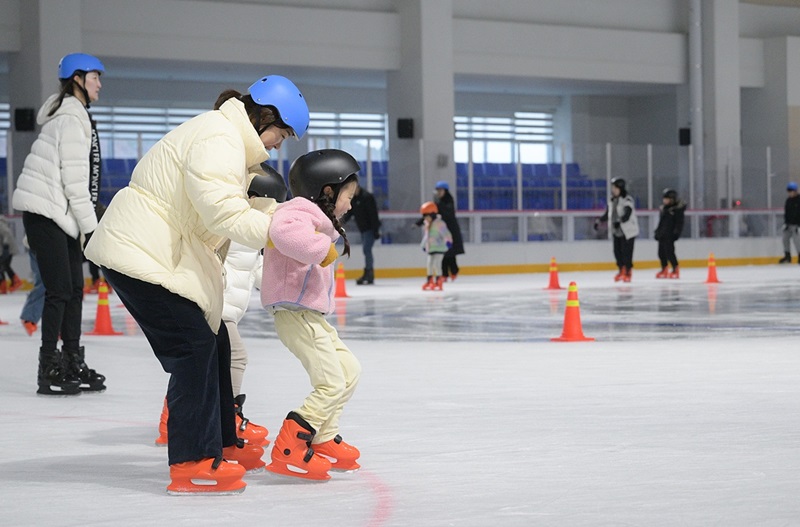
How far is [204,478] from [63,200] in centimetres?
286

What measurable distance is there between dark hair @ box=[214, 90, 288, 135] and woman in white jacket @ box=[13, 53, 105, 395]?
2462 mm

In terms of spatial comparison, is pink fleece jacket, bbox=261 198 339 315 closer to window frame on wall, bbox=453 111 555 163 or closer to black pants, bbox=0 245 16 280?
black pants, bbox=0 245 16 280

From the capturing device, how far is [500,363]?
8211mm

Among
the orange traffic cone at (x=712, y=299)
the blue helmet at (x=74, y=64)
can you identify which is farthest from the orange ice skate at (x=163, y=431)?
the orange traffic cone at (x=712, y=299)

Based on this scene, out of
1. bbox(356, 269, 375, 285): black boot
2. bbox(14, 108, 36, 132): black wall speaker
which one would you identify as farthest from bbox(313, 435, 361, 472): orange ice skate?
bbox(14, 108, 36, 132): black wall speaker

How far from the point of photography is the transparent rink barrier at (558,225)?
76.4ft

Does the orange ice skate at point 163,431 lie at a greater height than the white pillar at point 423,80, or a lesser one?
lesser

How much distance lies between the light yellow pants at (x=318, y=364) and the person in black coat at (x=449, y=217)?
15.3 meters

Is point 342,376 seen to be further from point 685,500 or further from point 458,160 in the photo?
point 458,160

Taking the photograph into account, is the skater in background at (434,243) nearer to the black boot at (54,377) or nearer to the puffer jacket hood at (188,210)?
the black boot at (54,377)

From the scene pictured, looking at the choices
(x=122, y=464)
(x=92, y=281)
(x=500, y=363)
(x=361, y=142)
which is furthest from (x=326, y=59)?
(x=122, y=464)

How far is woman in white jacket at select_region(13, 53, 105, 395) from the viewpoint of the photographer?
6488 mm

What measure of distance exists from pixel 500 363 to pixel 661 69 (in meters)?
21.6

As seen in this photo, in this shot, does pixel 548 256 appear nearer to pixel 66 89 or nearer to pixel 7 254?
pixel 7 254
